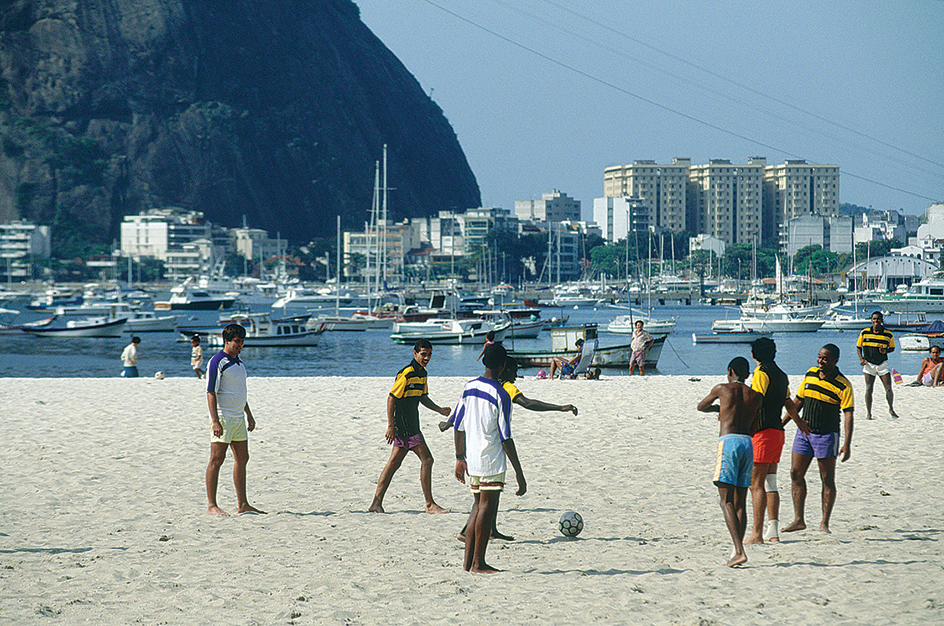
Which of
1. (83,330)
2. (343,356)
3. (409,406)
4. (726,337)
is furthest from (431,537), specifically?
(83,330)

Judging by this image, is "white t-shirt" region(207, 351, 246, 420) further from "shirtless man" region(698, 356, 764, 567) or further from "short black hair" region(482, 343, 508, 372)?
"shirtless man" region(698, 356, 764, 567)

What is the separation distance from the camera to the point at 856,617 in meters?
6.18

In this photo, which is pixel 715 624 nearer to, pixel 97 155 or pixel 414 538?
pixel 414 538

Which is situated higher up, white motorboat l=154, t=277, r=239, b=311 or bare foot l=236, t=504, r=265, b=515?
white motorboat l=154, t=277, r=239, b=311

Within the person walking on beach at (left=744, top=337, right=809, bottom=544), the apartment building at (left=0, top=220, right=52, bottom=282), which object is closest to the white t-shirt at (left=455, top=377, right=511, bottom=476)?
the person walking on beach at (left=744, top=337, right=809, bottom=544)

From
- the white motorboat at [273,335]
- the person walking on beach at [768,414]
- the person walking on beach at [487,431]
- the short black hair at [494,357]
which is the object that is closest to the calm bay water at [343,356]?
the white motorboat at [273,335]

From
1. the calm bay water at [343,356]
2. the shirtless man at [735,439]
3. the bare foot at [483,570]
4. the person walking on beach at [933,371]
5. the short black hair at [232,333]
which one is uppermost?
the short black hair at [232,333]

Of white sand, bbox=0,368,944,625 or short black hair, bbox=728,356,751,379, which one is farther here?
short black hair, bbox=728,356,751,379

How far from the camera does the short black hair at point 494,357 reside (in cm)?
647

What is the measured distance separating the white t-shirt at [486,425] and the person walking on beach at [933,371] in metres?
17.2

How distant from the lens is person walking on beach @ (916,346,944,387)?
21016 millimetres

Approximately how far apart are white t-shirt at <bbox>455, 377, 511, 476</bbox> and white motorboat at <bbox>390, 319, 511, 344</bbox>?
43.9 meters

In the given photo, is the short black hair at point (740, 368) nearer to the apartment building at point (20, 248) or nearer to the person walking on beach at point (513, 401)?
the person walking on beach at point (513, 401)

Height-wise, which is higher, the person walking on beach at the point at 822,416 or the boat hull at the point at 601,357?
the person walking on beach at the point at 822,416
